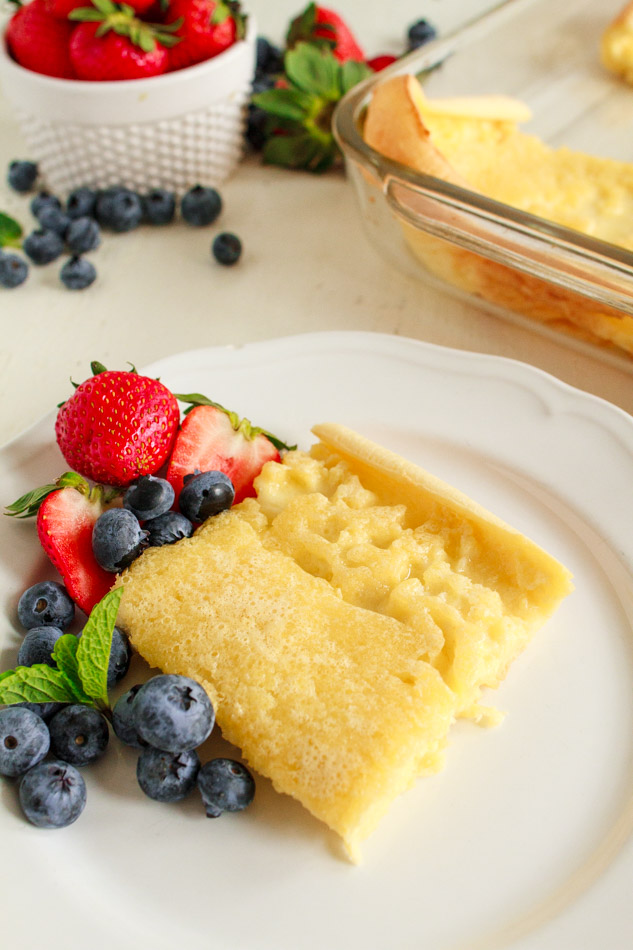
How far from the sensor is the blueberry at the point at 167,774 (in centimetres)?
143

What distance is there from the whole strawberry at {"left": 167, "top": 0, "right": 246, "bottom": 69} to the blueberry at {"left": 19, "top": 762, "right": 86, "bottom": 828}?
2413 millimetres

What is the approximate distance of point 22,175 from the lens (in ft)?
10.6

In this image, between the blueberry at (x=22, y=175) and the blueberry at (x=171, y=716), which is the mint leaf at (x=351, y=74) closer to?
the blueberry at (x=22, y=175)

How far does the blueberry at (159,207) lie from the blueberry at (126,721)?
2.06 m

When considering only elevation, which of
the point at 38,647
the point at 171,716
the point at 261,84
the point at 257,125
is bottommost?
the point at 38,647

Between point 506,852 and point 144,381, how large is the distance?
1172 mm

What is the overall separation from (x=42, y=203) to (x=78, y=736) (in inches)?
86.2

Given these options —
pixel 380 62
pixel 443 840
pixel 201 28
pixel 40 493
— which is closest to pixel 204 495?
pixel 40 493

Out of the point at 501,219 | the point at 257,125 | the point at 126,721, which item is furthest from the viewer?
the point at 257,125

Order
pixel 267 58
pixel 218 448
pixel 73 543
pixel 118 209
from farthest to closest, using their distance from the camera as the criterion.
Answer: pixel 267 58, pixel 118 209, pixel 218 448, pixel 73 543

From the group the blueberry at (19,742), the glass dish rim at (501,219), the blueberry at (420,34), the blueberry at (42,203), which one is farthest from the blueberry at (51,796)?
the blueberry at (420,34)

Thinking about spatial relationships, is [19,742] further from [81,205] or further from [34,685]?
[81,205]

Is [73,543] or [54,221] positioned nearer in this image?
[73,543]

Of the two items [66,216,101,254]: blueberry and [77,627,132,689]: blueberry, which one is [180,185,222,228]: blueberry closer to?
[66,216,101,254]: blueberry
